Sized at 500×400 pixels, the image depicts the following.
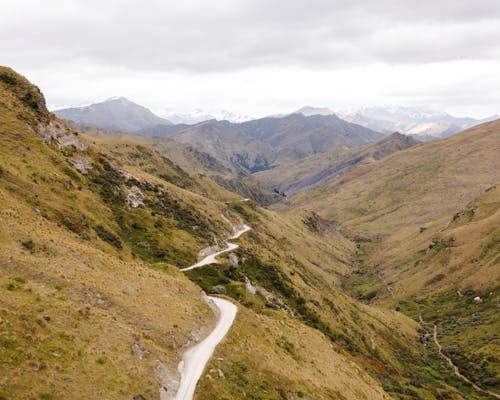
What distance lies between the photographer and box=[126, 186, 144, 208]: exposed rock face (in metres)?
94.0

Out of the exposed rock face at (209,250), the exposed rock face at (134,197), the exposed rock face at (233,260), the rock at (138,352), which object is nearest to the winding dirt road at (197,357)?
the rock at (138,352)

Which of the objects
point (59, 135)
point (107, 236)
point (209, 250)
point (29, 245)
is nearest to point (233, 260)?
point (209, 250)

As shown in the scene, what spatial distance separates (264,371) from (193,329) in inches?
354

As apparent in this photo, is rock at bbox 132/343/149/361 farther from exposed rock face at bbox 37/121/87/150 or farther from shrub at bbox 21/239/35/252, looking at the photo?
exposed rock face at bbox 37/121/87/150

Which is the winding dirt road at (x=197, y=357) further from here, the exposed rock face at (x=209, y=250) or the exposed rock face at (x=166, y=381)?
the exposed rock face at (x=209, y=250)

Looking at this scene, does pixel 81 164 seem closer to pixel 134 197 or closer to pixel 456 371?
pixel 134 197

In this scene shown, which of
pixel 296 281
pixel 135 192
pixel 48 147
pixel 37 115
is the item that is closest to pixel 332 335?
pixel 296 281

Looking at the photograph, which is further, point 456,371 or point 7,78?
point 456,371

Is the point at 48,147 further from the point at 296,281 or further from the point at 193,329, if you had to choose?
the point at 296,281

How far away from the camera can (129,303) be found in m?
41.8

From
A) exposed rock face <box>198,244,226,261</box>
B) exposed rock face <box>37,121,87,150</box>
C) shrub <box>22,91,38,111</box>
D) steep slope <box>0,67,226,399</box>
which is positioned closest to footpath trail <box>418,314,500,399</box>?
exposed rock face <box>198,244,226,261</box>

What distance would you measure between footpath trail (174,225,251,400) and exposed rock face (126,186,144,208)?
145 ft

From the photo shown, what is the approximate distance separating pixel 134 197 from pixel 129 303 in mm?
58815

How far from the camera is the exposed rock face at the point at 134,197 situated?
9396cm
